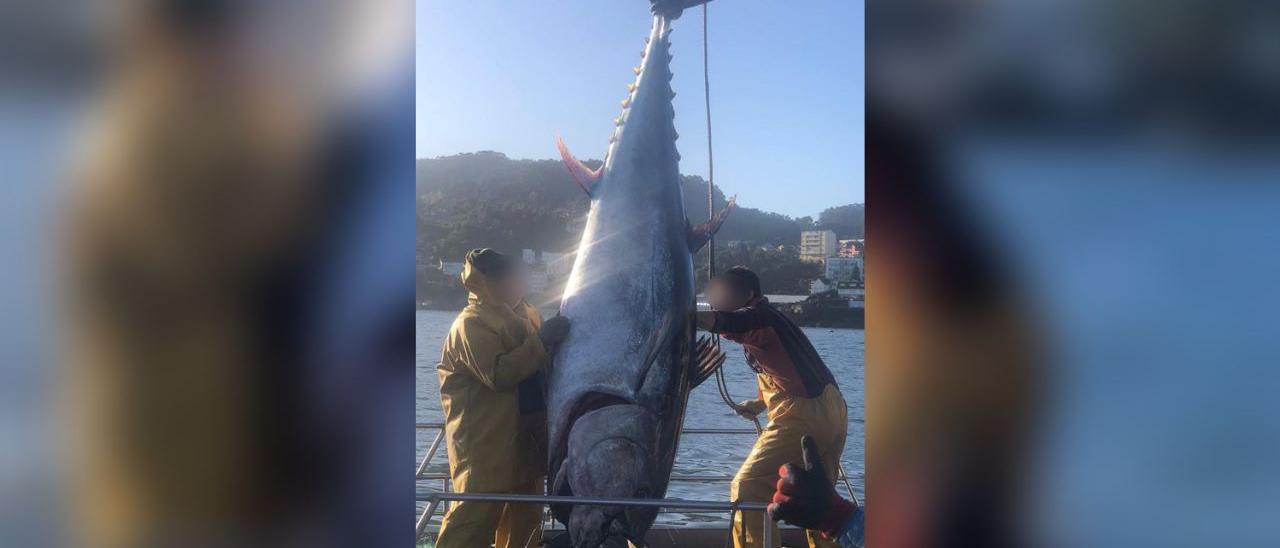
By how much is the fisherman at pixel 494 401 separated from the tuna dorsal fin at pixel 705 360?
0.40m

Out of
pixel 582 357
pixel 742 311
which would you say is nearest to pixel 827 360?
pixel 742 311

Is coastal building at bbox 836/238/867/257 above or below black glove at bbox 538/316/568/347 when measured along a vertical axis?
above

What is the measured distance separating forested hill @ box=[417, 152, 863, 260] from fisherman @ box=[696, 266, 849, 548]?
0.18 m

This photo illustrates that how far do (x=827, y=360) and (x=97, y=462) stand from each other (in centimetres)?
203

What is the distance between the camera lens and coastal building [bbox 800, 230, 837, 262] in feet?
7.01

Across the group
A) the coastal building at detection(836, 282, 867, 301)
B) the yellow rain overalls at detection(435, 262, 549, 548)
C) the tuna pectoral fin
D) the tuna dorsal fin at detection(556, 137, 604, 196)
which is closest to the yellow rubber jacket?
the yellow rain overalls at detection(435, 262, 549, 548)

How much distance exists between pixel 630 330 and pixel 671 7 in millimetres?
902

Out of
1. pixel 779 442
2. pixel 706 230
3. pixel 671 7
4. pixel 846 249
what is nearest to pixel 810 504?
pixel 779 442

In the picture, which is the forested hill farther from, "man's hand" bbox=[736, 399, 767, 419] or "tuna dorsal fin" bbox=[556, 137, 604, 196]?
"man's hand" bbox=[736, 399, 767, 419]

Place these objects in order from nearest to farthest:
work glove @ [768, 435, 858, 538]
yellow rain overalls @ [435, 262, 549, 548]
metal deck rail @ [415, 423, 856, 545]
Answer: metal deck rail @ [415, 423, 856, 545], work glove @ [768, 435, 858, 538], yellow rain overalls @ [435, 262, 549, 548]

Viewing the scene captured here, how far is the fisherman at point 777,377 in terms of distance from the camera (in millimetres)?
2287

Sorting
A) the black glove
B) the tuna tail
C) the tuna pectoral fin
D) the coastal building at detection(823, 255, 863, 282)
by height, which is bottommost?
the black glove

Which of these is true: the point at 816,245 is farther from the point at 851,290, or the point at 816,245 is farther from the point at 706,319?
the point at 706,319

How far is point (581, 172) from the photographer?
2.36 meters
